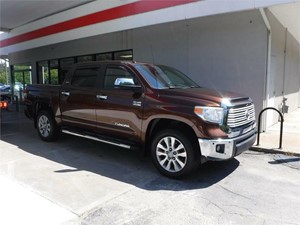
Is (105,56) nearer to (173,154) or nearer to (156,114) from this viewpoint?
(156,114)

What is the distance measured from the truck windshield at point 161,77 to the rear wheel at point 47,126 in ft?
9.61

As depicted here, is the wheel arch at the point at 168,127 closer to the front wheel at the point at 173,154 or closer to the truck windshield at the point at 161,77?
the front wheel at the point at 173,154

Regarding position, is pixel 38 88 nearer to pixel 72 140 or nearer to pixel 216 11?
pixel 72 140

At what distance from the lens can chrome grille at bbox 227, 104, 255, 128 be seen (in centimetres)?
457

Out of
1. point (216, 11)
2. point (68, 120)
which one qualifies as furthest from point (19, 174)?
point (216, 11)

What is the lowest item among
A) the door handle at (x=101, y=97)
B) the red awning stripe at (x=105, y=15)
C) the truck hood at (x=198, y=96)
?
the door handle at (x=101, y=97)

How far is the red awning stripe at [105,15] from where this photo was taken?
844 cm

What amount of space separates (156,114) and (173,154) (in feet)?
2.40

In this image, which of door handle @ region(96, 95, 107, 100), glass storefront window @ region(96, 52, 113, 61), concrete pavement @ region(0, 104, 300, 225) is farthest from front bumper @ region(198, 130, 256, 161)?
glass storefront window @ region(96, 52, 113, 61)

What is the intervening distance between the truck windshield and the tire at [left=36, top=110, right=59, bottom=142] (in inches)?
115

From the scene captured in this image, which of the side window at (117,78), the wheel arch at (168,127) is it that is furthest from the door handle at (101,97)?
the wheel arch at (168,127)

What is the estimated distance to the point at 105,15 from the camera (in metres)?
10.1

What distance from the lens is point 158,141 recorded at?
4883mm

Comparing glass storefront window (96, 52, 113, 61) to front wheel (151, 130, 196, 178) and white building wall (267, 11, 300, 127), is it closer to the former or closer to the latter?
white building wall (267, 11, 300, 127)
